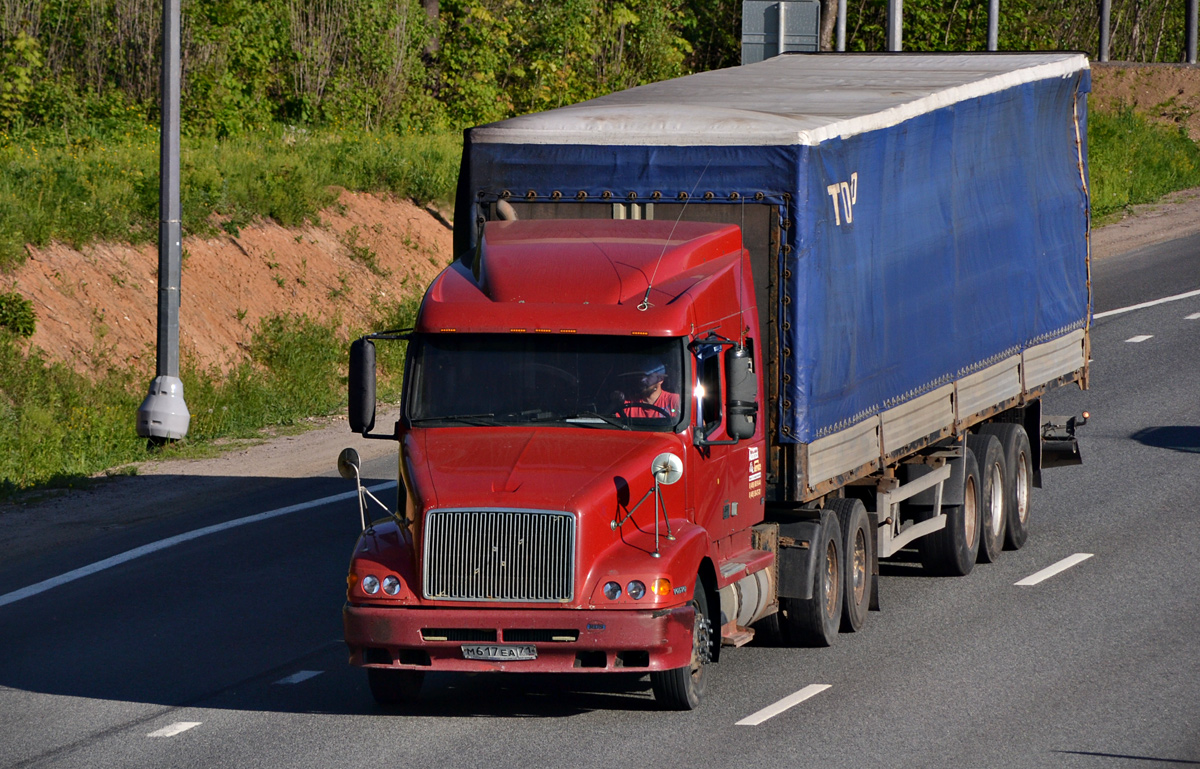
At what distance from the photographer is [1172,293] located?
31.0m

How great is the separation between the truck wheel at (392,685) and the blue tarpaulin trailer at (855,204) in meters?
2.92

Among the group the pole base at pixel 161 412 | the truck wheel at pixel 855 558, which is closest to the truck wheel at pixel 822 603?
the truck wheel at pixel 855 558

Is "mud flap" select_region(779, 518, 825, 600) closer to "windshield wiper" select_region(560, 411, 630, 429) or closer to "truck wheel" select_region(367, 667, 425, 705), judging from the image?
"windshield wiper" select_region(560, 411, 630, 429)

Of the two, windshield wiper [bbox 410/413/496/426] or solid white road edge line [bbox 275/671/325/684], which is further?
solid white road edge line [bbox 275/671/325/684]

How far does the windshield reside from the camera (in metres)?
10.4

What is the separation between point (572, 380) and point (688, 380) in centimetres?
69

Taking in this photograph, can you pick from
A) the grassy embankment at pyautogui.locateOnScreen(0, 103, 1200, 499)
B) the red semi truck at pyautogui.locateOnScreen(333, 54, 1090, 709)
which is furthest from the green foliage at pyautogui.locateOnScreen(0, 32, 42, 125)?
the red semi truck at pyautogui.locateOnScreen(333, 54, 1090, 709)

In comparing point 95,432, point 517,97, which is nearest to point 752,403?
point 95,432

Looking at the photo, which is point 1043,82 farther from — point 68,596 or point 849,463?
point 68,596

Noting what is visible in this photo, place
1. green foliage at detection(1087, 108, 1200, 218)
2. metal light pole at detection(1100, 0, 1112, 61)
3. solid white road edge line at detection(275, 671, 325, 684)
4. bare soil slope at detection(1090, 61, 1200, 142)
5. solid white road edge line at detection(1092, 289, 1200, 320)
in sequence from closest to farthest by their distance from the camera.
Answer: solid white road edge line at detection(275, 671, 325, 684) → solid white road edge line at detection(1092, 289, 1200, 320) → green foliage at detection(1087, 108, 1200, 218) → bare soil slope at detection(1090, 61, 1200, 142) → metal light pole at detection(1100, 0, 1112, 61)

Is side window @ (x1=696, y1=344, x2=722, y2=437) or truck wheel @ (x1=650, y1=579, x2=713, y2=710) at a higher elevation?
side window @ (x1=696, y1=344, x2=722, y2=437)

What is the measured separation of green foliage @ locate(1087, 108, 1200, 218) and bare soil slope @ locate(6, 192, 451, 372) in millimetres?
18279

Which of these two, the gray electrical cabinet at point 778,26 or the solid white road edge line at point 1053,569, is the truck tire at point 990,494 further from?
the gray electrical cabinet at point 778,26

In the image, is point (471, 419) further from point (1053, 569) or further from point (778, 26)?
point (778, 26)
